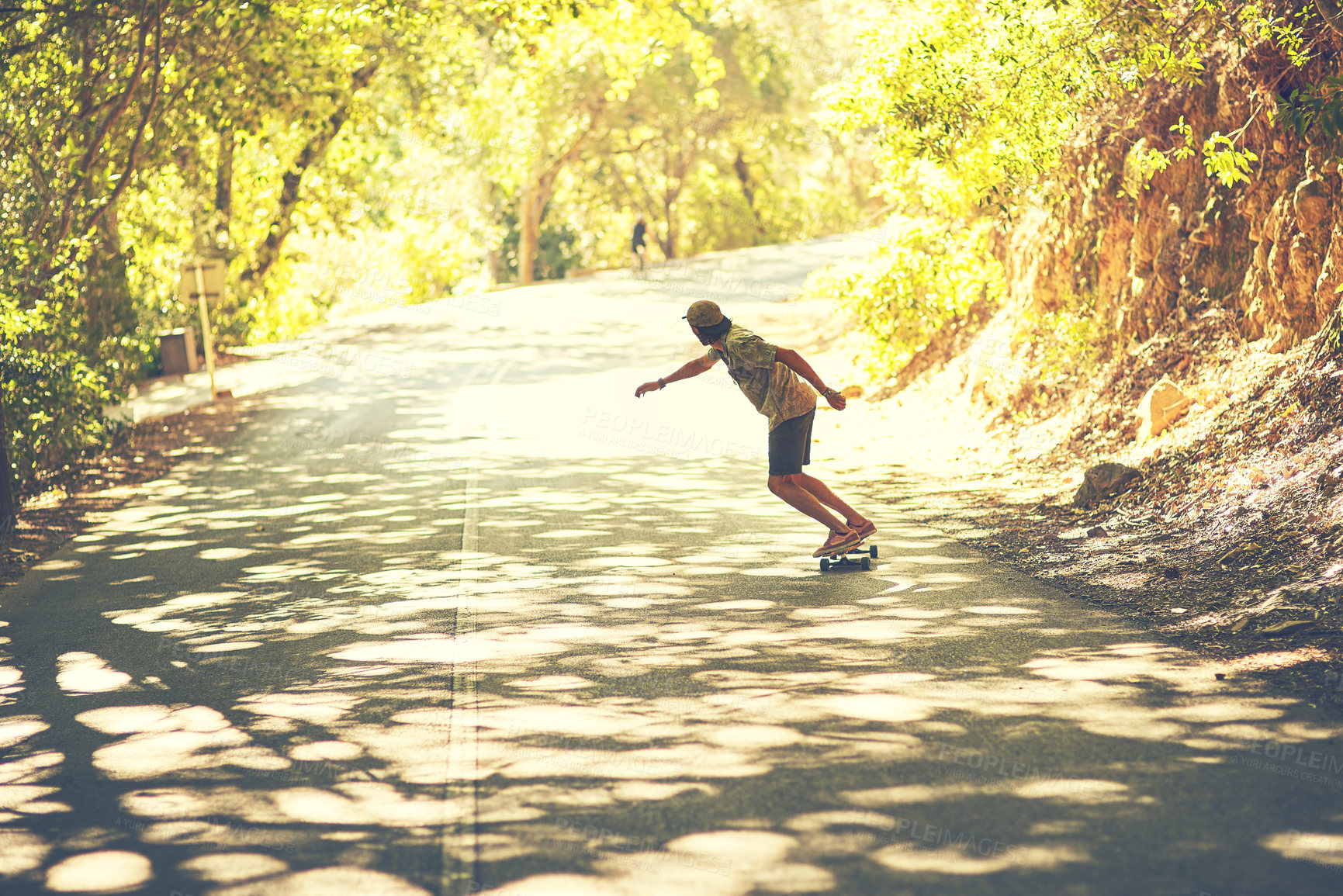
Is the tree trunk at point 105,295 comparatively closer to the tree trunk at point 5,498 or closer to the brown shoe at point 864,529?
the tree trunk at point 5,498

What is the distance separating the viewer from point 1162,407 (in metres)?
10.3

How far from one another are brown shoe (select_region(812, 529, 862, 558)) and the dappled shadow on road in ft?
0.55

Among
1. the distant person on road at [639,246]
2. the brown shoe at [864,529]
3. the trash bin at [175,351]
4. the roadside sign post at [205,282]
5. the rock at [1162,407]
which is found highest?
the distant person on road at [639,246]

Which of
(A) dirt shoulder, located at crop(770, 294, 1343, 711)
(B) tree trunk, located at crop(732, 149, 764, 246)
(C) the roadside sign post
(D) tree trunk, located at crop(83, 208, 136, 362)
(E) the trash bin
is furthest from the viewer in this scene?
(B) tree trunk, located at crop(732, 149, 764, 246)

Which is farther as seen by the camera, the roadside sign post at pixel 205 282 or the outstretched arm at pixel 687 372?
the roadside sign post at pixel 205 282

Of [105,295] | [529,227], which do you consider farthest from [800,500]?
[529,227]

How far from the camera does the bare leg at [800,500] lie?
8102 mm

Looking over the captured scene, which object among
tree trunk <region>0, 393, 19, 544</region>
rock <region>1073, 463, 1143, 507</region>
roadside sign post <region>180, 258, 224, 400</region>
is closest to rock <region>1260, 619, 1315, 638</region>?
rock <region>1073, 463, 1143, 507</region>

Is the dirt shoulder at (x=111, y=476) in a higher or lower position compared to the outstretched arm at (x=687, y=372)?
lower

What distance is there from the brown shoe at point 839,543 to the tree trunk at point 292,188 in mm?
16345

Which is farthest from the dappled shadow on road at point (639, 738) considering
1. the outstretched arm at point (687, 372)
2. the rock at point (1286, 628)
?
the outstretched arm at point (687, 372)

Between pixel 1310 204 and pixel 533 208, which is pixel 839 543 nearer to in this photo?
pixel 1310 204

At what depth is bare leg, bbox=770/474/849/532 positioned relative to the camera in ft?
26.6

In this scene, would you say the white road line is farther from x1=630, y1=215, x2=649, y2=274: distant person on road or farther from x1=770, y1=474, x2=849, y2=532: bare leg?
x1=630, y1=215, x2=649, y2=274: distant person on road
